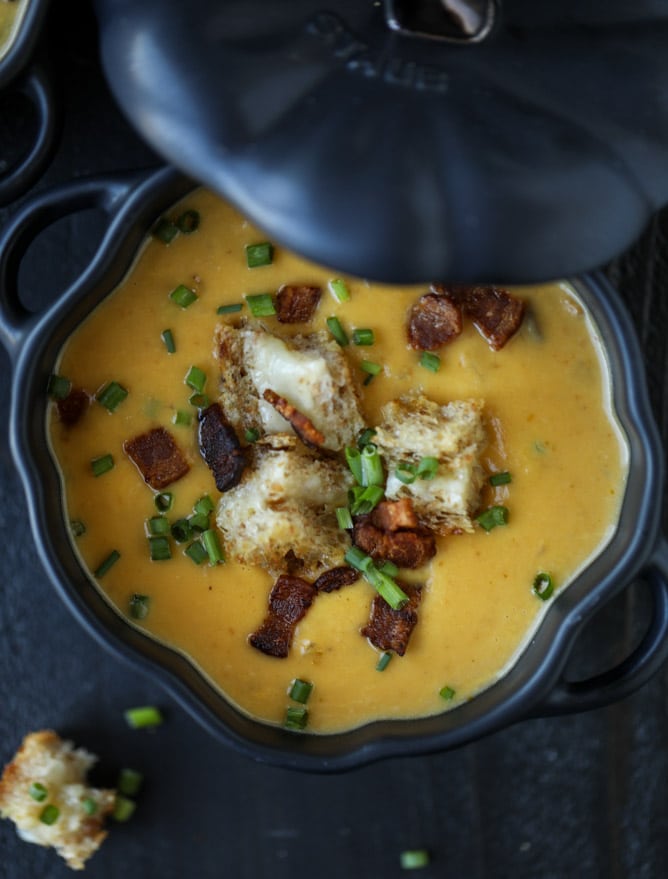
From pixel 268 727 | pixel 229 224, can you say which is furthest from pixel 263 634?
pixel 229 224

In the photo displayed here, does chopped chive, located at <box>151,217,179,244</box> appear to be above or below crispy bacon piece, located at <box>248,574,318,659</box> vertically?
above

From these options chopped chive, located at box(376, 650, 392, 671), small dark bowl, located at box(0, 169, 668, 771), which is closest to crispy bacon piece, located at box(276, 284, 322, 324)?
small dark bowl, located at box(0, 169, 668, 771)

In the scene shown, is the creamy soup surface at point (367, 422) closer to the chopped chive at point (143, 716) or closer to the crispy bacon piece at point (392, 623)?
the crispy bacon piece at point (392, 623)

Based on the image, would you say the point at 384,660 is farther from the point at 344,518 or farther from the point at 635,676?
the point at 635,676

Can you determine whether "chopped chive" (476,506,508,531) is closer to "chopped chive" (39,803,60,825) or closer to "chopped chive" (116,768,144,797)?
"chopped chive" (116,768,144,797)

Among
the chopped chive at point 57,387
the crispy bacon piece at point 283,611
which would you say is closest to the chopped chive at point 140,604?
the crispy bacon piece at point 283,611

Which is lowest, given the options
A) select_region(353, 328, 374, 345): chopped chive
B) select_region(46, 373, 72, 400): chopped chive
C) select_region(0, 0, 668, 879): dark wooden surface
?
select_region(0, 0, 668, 879): dark wooden surface
